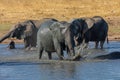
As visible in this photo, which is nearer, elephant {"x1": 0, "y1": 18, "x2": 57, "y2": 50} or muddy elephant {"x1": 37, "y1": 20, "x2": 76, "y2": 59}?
muddy elephant {"x1": 37, "y1": 20, "x2": 76, "y2": 59}

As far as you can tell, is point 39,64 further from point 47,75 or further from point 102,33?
point 102,33

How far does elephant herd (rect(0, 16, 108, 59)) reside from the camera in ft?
63.4

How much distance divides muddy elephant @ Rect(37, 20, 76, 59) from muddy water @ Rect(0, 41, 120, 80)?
1.14 feet

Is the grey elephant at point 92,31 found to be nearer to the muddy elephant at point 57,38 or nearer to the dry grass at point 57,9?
the muddy elephant at point 57,38

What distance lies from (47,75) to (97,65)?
245 cm

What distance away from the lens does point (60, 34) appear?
63.6 feet

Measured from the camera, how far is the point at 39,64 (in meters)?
18.7

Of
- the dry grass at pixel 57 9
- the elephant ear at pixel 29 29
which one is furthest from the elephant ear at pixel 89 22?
the dry grass at pixel 57 9

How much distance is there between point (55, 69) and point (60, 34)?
2.20m

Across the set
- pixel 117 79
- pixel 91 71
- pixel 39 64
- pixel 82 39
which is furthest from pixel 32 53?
pixel 117 79

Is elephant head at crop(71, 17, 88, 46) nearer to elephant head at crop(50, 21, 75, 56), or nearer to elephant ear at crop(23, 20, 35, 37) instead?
elephant ear at crop(23, 20, 35, 37)

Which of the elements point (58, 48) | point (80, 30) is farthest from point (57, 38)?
point (80, 30)

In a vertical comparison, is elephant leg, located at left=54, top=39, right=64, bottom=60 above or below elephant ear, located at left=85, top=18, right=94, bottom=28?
above

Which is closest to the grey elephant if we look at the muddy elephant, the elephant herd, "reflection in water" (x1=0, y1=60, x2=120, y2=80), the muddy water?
the elephant herd
